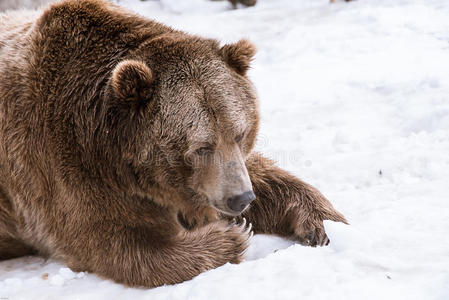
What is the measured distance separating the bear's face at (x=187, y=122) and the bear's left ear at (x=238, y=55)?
0.12 m

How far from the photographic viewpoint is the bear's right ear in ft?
10.8

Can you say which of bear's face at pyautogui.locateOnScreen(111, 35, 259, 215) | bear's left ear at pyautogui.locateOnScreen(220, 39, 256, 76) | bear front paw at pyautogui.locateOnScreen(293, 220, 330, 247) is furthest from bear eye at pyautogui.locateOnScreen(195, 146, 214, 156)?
bear front paw at pyautogui.locateOnScreen(293, 220, 330, 247)

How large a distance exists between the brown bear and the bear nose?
12 millimetres

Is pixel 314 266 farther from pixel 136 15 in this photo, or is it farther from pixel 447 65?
pixel 447 65

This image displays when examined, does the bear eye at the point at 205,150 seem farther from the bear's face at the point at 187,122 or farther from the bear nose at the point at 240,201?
the bear nose at the point at 240,201

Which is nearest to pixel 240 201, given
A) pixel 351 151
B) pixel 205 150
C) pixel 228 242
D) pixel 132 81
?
pixel 205 150

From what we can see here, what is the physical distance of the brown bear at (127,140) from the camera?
3385mm

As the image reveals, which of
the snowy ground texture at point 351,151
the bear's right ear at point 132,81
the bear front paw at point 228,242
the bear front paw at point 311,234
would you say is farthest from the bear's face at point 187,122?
the bear front paw at point 311,234

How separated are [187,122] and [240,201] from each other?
0.56 m

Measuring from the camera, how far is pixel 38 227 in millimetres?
3900

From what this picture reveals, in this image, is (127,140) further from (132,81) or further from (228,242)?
(228,242)

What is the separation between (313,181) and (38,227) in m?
2.23

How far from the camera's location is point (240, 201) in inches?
130

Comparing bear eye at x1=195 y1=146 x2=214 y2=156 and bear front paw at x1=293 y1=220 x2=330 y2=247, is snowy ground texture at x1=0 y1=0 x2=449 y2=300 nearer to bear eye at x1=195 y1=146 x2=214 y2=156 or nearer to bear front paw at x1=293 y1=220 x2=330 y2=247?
Result: bear front paw at x1=293 y1=220 x2=330 y2=247
